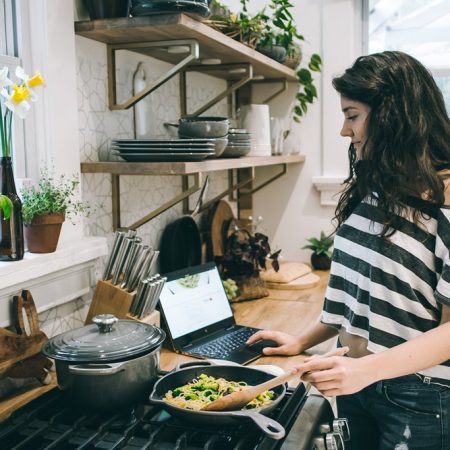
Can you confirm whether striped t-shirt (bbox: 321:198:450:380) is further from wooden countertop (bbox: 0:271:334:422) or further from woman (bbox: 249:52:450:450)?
wooden countertop (bbox: 0:271:334:422)

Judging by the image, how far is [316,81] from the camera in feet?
9.64

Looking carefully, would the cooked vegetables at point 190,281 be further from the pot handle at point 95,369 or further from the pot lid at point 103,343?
the pot handle at point 95,369

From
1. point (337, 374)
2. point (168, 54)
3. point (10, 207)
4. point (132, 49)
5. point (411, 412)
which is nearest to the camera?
point (337, 374)

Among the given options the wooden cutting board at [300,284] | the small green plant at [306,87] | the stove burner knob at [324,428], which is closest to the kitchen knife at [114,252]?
the stove burner knob at [324,428]

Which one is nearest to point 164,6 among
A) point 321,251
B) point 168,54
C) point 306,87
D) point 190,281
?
point 168,54

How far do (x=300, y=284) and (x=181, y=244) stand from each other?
549mm

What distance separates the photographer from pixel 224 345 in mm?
1791

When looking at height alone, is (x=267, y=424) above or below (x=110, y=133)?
below

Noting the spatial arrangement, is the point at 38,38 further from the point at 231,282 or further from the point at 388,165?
the point at 231,282

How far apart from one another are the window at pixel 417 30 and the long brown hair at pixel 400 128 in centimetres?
179

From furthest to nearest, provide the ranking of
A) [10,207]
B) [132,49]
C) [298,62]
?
[298,62] → [132,49] → [10,207]

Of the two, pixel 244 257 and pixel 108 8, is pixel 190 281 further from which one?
pixel 108 8

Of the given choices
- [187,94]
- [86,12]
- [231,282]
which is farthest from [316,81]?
[86,12]

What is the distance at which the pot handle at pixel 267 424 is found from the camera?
959mm
